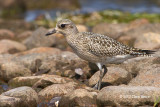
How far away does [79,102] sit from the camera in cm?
741

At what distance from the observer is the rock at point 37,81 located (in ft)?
30.5

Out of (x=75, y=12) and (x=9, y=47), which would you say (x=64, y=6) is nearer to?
(x=75, y=12)

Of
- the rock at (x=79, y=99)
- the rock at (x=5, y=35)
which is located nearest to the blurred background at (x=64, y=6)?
the rock at (x=5, y=35)

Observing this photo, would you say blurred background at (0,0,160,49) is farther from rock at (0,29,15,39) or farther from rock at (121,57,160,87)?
rock at (121,57,160,87)

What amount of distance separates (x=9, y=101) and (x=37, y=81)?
2189 millimetres

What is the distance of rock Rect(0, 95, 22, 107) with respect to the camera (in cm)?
728

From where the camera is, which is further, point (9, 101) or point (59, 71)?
point (59, 71)

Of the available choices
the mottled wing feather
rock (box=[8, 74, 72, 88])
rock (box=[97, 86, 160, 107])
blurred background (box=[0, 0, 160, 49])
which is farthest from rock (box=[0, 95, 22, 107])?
blurred background (box=[0, 0, 160, 49])

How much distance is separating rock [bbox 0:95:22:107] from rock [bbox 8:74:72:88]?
1.81 metres

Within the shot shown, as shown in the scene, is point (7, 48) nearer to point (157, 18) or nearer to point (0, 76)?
point (0, 76)

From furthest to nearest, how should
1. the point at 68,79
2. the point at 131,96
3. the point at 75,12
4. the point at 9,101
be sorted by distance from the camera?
the point at 75,12, the point at 68,79, the point at 9,101, the point at 131,96

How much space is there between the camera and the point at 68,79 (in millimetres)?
9867

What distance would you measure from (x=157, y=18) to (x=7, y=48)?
42.1ft

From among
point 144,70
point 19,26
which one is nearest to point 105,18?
point 19,26
